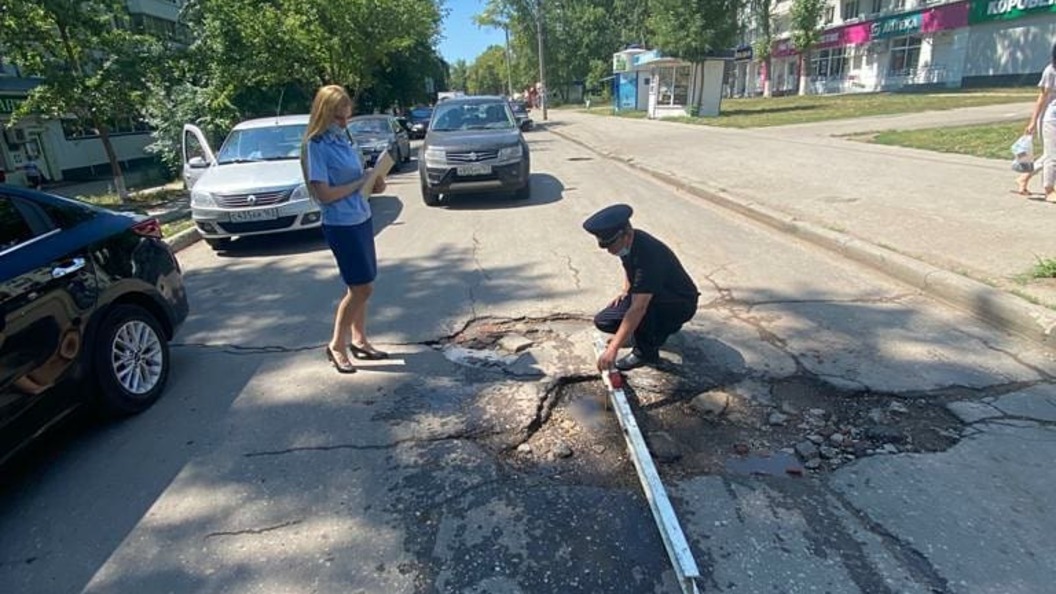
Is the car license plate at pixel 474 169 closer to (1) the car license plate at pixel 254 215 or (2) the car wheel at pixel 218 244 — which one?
(1) the car license plate at pixel 254 215

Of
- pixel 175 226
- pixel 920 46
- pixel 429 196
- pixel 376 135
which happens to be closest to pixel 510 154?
pixel 429 196

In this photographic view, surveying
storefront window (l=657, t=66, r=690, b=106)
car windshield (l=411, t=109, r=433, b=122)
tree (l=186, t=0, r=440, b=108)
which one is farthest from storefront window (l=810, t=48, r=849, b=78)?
tree (l=186, t=0, r=440, b=108)

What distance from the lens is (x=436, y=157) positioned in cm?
963

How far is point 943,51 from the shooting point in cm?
3588

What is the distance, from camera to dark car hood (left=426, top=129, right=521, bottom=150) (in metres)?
9.52

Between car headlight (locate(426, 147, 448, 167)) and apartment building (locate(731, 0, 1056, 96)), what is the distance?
1319 inches

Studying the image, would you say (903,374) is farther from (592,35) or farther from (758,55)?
(592,35)

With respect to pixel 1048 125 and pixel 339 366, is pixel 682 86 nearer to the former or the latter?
pixel 1048 125

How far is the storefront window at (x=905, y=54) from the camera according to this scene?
37.8 metres

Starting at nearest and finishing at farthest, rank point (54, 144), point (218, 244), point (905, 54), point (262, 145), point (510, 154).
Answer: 1. point (218, 244)
2. point (262, 145)
3. point (510, 154)
4. point (54, 144)
5. point (905, 54)

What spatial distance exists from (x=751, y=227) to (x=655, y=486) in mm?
5690

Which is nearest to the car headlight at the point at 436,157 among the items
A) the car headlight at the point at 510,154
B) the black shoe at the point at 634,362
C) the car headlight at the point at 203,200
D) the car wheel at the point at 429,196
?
the car wheel at the point at 429,196

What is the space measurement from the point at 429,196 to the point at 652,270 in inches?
288

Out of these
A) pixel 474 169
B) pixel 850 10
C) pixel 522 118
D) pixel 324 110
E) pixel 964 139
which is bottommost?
pixel 964 139
